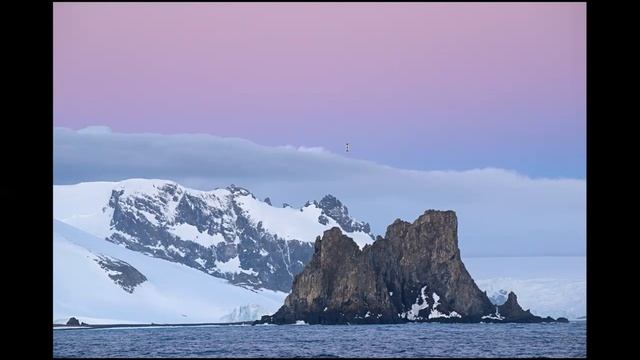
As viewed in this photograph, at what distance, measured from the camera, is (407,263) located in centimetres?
18488

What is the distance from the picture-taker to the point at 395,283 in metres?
182

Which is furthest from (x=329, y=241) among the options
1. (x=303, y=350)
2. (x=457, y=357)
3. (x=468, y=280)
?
(x=457, y=357)

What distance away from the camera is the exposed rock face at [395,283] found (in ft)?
549

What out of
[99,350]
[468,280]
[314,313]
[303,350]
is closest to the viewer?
[303,350]

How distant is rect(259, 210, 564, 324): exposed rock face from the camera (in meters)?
167

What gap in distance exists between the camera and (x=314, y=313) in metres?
166
